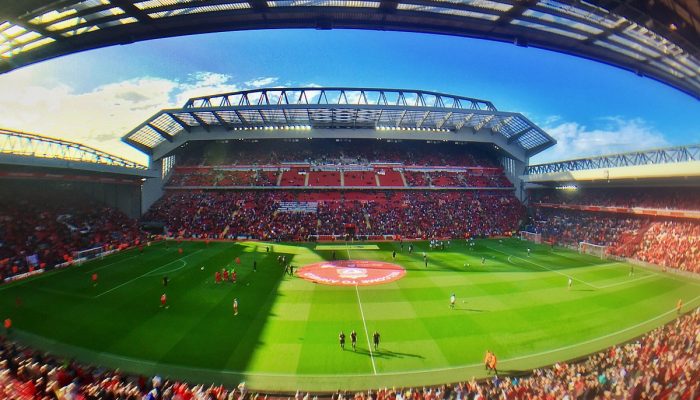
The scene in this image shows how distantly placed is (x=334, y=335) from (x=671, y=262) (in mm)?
34623

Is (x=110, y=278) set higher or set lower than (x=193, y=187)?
lower

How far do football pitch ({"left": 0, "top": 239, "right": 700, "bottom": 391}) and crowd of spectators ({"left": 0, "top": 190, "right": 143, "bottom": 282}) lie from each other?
246 cm

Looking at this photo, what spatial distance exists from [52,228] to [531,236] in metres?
60.9

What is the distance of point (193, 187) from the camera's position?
54469 millimetres

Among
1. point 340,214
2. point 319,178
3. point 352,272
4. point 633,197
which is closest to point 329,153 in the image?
point 319,178

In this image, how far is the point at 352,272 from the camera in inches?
1128

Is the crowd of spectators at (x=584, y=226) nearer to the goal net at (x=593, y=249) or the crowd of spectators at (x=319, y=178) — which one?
the goal net at (x=593, y=249)

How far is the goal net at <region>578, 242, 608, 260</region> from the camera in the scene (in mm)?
36578

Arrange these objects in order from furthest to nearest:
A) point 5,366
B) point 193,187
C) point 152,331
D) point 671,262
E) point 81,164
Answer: point 193,187 < point 81,164 < point 671,262 < point 152,331 < point 5,366

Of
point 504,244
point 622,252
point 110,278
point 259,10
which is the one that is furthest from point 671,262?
point 110,278

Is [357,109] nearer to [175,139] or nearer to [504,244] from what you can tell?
[504,244]

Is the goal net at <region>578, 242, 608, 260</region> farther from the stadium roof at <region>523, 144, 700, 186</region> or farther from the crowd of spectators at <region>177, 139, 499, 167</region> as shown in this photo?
the crowd of spectators at <region>177, 139, 499, 167</region>

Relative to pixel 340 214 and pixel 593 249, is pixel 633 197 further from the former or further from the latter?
pixel 340 214

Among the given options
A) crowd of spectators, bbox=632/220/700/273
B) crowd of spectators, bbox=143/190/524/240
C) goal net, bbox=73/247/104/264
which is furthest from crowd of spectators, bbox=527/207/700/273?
goal net, bbox=73/247/104/264
